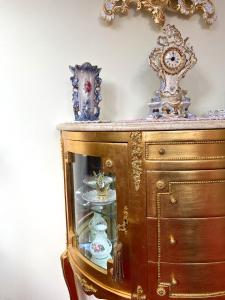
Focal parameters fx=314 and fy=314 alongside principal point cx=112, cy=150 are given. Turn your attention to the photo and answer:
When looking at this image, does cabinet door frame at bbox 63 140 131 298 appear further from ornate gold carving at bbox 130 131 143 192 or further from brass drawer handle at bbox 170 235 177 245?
brass drawer handle at bbox 170 235 177 245

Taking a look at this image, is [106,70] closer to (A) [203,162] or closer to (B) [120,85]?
(B) [120,85]

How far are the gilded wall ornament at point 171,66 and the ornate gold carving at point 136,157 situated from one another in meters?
0.27

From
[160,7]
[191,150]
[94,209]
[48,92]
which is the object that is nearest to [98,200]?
[94,209]

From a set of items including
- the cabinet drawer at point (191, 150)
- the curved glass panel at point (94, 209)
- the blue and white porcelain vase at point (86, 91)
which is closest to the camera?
the cabinet drawer at point (191, 150)

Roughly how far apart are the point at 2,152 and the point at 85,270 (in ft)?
2.00

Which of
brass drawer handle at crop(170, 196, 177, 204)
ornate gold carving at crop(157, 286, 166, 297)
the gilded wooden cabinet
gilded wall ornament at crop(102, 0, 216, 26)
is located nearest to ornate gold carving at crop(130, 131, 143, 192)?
the gilded wooden cabinet

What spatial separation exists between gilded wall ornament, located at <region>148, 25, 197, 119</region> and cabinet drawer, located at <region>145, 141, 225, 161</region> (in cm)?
27

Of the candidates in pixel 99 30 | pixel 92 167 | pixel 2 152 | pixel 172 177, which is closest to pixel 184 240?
pixel 172 177

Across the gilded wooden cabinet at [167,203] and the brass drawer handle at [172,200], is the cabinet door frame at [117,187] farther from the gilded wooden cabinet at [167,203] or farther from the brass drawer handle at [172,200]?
the brass drawer handle at [172,200]

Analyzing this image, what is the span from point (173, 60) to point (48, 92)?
21.5 inches

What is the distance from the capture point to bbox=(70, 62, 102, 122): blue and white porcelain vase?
1267 millimetres

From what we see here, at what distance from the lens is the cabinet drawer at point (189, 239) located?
936mm

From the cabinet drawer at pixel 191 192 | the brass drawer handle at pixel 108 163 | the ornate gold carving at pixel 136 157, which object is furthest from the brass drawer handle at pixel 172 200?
the brass drawer handle at pixel 108 163

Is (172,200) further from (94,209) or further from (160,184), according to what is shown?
(94,209)
